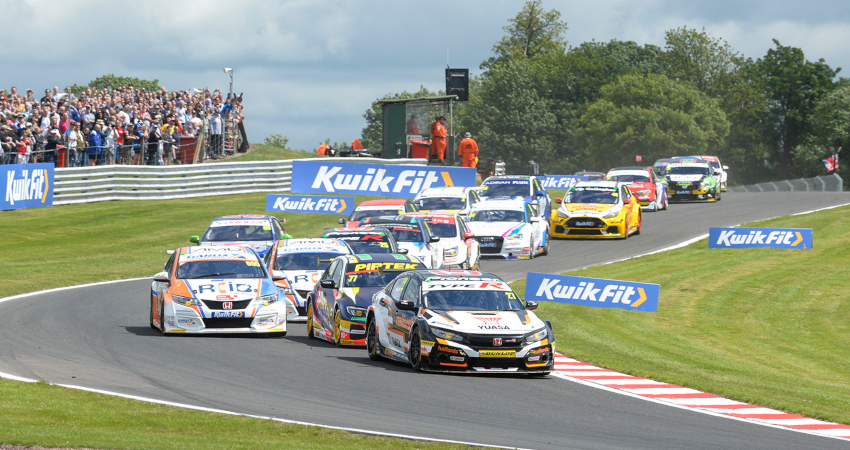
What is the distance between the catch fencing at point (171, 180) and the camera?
36438mm

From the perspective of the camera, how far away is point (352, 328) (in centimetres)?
1606

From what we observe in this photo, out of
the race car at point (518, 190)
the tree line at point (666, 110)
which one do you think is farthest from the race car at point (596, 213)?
the tree line at point (666, 110)

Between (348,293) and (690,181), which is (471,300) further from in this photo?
(690,181)

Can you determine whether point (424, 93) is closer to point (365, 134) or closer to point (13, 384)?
point (365, 134)

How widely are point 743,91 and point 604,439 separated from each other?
101234 mm

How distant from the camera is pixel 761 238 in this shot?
96.1 ft

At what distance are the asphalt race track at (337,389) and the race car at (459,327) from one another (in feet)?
0.73


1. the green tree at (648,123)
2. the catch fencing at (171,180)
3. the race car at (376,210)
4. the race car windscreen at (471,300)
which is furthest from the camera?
the green tree at (648,123)

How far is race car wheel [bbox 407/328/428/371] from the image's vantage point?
13461 mm

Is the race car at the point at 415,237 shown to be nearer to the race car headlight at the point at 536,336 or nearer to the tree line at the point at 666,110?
the race car headlight at the point at 536,336

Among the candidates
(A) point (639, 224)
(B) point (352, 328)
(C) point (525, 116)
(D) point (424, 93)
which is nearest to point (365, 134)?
(D) point (424, 93)

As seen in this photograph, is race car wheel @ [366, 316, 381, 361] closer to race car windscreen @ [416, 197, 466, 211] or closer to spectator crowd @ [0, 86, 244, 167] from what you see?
race car windscreen @ [416, 197, 466, 211]

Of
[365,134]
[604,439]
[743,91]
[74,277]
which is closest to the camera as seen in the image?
[604,439]

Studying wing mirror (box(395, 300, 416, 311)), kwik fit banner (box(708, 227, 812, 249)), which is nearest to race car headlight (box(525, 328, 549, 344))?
wing mirror (box(395, 300, 416, 311))
